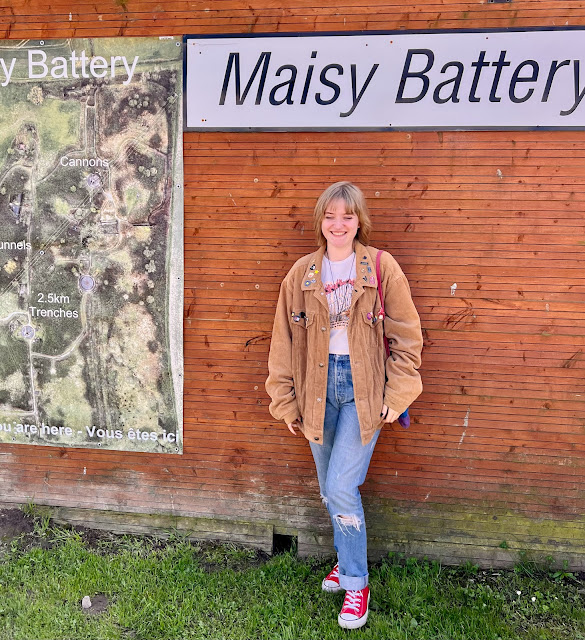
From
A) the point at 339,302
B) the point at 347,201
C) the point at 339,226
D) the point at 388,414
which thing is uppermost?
the point at 347,201

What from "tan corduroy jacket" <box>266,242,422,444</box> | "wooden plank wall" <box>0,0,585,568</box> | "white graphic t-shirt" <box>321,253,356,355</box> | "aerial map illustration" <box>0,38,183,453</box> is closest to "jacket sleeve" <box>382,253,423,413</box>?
"tan corduroy jacket" <box>266,242,422,444</box>

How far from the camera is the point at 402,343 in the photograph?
279cm

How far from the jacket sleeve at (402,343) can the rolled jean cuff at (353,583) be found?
936mm

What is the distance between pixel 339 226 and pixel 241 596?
7.03ft

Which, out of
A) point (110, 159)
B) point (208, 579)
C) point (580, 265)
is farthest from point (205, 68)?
point (208, 579)

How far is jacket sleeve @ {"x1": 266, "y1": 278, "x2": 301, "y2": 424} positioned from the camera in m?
2.93

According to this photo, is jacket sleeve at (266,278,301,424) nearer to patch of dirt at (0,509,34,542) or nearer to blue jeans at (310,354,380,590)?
blue jeans at (310,354,380,590)

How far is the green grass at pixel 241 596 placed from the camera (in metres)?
2.89

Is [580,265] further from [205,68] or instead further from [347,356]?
[205,68]

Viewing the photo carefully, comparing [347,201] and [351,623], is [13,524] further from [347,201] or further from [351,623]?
[347,201]

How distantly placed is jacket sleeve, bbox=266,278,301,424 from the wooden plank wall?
1.46ft

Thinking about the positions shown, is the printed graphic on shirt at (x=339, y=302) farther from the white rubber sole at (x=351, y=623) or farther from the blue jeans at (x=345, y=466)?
the white rubber sole at (x=351, y=623)

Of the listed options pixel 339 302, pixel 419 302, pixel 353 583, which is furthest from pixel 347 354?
pixel 353 583

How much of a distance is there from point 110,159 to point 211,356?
136 cm
